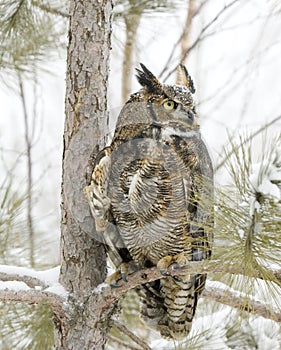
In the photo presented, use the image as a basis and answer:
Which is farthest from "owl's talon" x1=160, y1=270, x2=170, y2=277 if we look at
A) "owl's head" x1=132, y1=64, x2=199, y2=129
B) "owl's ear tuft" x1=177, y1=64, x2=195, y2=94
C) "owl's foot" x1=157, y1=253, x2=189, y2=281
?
"owl's ear tuft" x1=177, y1=64, x2=195, y2=94

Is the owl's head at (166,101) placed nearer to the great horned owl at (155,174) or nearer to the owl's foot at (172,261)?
the great horned owl at (155,174)

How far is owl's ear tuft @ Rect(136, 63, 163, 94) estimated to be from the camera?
1.33 m

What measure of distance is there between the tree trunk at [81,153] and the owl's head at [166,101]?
0.10 meters

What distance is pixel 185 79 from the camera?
1.45 m

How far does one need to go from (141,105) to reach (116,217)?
28 cm

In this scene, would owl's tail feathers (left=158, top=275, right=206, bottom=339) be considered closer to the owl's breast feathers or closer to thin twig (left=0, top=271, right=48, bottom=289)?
the owl's breast feathers

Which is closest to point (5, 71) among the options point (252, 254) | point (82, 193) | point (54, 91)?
point (82, 193)

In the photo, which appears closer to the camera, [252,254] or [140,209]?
[252,254]

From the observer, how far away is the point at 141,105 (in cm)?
134

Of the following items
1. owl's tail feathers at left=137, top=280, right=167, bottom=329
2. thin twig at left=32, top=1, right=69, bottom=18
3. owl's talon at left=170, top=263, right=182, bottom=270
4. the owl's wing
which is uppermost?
thin twig at left=32, top=1, right=69, bottom=18

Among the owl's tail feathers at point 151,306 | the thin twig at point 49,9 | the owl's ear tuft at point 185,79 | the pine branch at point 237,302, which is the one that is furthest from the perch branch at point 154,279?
the thin twig at point 49,9

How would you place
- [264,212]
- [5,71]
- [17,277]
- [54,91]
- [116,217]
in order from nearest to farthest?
[264,212] → [17,277] → [116,217] → [5,71] → [54,91]

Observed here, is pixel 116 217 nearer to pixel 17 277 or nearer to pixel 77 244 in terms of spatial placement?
pixel 77 244

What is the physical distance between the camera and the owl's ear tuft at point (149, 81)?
133 centimetres
